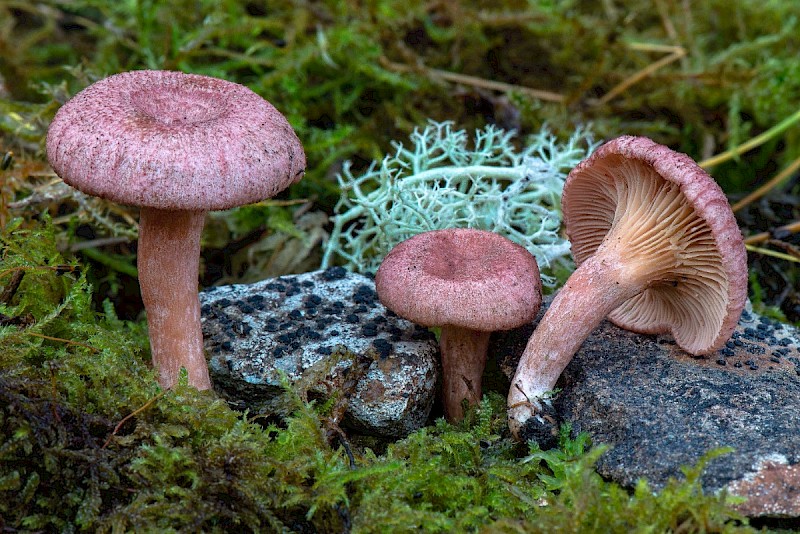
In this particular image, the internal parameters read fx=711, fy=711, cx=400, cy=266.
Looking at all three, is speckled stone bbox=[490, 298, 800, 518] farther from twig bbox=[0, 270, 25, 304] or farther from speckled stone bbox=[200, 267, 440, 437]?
twig bbox=[0, 270, 25, 304]

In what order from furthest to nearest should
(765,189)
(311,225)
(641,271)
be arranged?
(765,189), (311,225), (641,271)

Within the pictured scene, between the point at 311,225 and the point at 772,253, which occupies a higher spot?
the point at 772,253

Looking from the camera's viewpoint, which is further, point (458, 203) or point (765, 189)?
point (765, 189)

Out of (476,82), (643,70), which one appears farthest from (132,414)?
(643,70)

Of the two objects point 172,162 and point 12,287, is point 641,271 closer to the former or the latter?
point 172,162

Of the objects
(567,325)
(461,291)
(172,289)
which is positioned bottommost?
(172,289)

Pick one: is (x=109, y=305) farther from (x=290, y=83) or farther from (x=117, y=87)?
(x=290, y=83)

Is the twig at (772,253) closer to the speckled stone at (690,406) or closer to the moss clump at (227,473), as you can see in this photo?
the speckled stone at (690,406)
